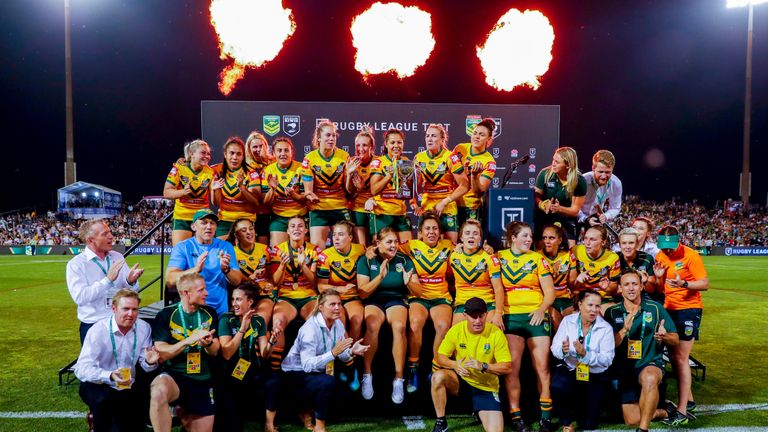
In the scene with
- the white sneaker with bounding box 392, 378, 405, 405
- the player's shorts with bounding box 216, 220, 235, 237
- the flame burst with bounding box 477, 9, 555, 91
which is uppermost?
the flame burst with bounding box 477, 9, 555, 91

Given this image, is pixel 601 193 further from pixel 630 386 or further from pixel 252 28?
pixel 252 28

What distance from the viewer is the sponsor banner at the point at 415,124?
1059 cm

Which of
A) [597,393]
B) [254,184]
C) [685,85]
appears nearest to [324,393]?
[597,393]

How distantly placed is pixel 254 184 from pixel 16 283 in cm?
1521

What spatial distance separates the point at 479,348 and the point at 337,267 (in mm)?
1820

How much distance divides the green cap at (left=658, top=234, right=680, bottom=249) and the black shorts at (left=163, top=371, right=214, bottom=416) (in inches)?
193

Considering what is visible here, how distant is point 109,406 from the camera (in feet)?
13.8

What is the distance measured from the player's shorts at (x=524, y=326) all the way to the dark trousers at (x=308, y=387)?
6.01 ft

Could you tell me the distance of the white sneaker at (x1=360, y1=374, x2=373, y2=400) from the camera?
5.18 metres

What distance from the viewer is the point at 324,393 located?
15.7ft

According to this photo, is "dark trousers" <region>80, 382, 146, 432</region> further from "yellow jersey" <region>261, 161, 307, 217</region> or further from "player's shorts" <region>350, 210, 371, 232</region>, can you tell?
"player's shorts" <region>350, 210, 371, 232</region>

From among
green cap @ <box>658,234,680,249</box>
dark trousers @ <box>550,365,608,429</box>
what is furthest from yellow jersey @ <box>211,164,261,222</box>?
green cap @ <box>658,234,680,249</box>

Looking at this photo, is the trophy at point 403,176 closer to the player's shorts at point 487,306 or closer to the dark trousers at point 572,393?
the player's shorts at point 487,306

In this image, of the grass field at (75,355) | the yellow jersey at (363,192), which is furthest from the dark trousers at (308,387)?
the yellow jersey at (363,192)
